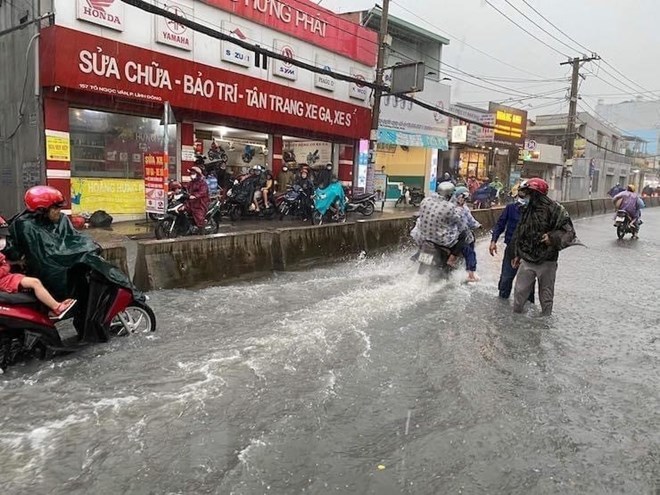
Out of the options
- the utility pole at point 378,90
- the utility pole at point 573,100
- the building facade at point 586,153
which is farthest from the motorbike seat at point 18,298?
A: the building facade at point 586,153

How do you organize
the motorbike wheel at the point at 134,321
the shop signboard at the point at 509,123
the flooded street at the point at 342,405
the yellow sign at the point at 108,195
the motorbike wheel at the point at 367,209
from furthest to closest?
the shop signboard at the point at 509,123, the motorbike wheel at the point at 367,209, the yellow sign at the point at 108,195, the motorbike wheel at the point at 134,321, the flooded street at the point at 342,405

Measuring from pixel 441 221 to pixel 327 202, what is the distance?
6.48 meters

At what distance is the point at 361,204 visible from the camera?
16688mm

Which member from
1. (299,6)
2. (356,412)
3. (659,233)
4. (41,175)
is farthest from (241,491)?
(659,233)

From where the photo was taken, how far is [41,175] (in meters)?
11.5

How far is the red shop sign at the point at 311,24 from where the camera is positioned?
15.3 m

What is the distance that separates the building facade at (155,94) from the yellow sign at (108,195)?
25 mm

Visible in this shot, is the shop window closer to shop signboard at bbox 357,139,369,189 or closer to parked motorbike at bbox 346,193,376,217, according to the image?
parked motorbike at bbox 346,193,376,217

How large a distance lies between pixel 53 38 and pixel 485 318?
32.7 ft

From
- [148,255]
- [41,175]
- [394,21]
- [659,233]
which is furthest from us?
[394,21]

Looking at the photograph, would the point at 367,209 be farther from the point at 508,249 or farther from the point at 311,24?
the point at 508,249

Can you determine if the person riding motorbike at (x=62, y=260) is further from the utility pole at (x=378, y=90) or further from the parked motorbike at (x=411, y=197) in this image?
the parked motorbike at (x=411, y=197)

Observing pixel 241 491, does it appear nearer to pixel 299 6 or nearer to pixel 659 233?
pixel 299 6

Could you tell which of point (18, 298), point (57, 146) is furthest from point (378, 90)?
point (18, 298)
